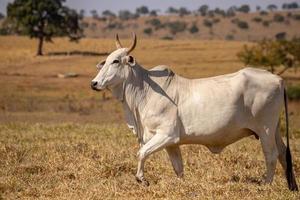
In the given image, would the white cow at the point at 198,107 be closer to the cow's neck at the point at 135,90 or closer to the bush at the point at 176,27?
the cow's neck at the point at 135,90

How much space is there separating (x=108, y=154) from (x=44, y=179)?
5.84 ft

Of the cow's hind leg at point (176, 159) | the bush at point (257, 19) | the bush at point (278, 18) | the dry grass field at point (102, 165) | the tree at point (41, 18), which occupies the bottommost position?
the bush at point (257, 19)

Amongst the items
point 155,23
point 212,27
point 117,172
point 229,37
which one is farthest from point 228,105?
point 155,23

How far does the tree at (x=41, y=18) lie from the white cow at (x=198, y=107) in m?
43.7

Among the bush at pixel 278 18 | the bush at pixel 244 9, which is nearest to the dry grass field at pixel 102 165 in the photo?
the bush at pixel 278 18

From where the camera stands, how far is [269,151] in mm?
8508

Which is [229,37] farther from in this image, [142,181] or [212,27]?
[142,181]

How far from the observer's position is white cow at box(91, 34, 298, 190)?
330 inches

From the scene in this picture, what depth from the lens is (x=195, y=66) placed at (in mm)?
44281

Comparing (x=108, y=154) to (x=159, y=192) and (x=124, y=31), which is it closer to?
(x=159, y=192)

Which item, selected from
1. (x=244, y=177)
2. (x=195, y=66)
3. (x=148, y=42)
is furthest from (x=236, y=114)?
(x=148, y=42)

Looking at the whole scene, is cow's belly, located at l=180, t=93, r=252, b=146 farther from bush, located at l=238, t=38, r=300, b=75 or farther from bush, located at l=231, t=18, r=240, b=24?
bush, located at l=231, t=18, r=240, b=24

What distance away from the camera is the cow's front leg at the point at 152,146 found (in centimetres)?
820

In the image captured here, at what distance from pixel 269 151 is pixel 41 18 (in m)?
45.4
